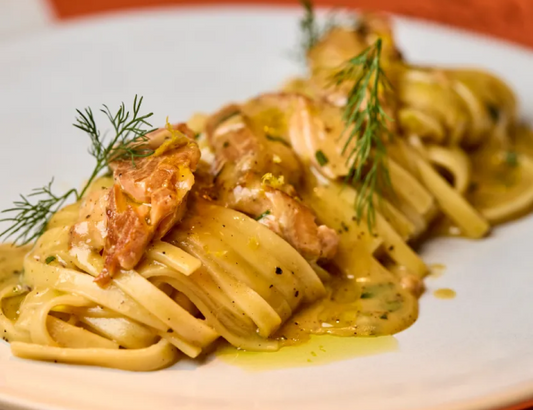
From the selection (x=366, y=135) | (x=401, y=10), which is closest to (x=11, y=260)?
(x=366, y=135)

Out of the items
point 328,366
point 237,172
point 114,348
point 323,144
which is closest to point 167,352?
point 114,348

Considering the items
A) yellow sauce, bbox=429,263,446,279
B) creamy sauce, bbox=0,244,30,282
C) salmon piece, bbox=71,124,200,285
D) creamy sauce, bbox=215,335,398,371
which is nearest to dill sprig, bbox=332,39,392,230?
yellow sauce, bbox=429,263,446,279

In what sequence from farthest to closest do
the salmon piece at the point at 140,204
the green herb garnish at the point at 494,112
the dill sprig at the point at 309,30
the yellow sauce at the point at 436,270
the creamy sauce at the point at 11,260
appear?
the dill sprig at the point at 309,30
the green herb garnish at the point at 494,112
the yellow sauce at the point at 436,270
the creamy sauce at the point at 11,260
the salmon piece at the point at 140,204

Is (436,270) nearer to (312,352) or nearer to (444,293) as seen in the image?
(444,293)

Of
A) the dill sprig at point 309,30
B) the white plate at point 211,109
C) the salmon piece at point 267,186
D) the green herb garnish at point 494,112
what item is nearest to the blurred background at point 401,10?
the white plate at point 211,109

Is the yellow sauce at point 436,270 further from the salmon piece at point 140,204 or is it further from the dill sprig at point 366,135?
the salmon piece at point 140,204
